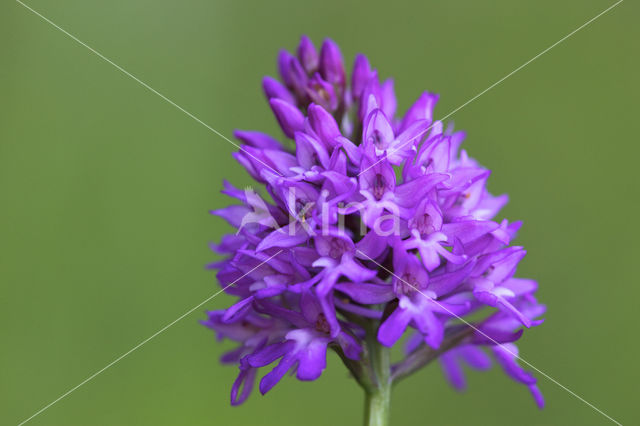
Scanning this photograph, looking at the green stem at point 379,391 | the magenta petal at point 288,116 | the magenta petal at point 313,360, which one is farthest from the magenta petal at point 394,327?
the magenta petal at point 288,116

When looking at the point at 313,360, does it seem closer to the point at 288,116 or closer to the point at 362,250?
the point at 362,250

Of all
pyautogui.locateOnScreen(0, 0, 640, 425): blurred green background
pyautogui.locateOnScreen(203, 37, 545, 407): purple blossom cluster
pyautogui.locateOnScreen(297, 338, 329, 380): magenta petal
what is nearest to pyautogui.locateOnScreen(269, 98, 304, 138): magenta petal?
pyautogui.locateOnScreen(203, 37, 545, 407): purple blossom cluster

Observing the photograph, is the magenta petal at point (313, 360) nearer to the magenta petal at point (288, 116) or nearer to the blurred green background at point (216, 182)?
the magenta petal at point (288, 116)

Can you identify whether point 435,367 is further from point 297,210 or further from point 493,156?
point 297,210

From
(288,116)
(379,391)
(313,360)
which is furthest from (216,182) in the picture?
(313,360)

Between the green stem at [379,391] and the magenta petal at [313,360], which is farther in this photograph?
the green stem at [379,391]
